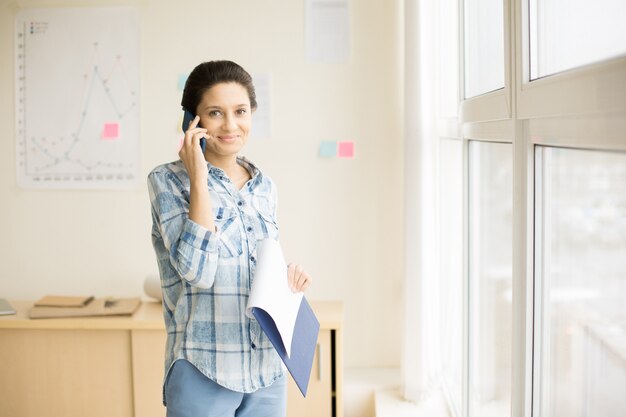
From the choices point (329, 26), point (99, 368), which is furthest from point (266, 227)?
point (329, 26)

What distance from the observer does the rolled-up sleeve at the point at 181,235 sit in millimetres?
1660

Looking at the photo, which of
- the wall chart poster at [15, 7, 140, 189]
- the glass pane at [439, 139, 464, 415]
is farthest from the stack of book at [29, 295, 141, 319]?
the glass pane at [439, 139, 464, 415]

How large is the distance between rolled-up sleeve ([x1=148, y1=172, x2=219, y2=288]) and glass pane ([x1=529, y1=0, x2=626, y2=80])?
0.75m

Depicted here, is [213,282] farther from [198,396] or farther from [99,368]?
[99,368]

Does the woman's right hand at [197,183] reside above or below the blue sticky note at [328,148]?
below

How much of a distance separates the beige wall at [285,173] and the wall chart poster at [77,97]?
47 millimetres

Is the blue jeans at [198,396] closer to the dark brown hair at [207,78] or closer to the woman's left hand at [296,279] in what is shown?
the woman's left hand at [296,279]

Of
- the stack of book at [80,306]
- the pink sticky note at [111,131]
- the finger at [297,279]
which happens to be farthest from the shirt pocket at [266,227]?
the pink sticky note at [111,131]

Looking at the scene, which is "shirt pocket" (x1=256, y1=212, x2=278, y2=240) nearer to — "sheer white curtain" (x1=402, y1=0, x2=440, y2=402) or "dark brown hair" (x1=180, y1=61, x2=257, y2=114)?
"dark brown hair" (x1=180, y1=61, x2=257, y2=114)

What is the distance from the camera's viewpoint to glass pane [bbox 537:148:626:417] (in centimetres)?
106

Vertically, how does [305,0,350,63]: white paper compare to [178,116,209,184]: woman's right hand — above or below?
above

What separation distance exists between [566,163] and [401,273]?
200 centimetres

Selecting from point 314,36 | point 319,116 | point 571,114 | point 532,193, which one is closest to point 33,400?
point 319,116

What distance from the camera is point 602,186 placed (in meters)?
1.12
